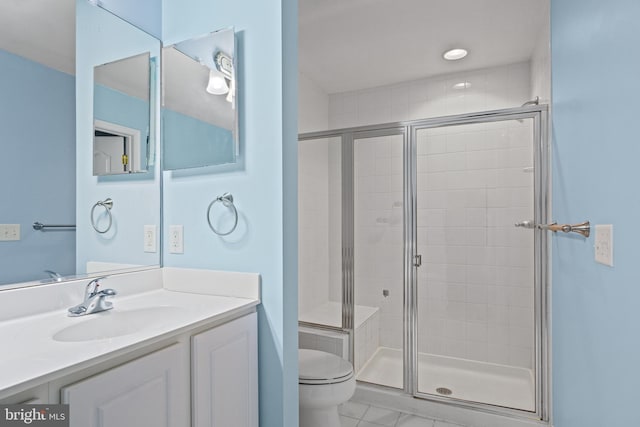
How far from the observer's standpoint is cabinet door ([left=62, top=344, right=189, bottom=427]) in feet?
2.46

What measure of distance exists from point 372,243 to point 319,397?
1.19 meters

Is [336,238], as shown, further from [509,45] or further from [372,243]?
[509,45]

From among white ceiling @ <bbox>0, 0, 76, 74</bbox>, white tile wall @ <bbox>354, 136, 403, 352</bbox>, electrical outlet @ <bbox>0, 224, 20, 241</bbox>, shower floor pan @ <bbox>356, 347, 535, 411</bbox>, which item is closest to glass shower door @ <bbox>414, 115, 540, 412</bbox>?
shower floor pan @ <bbox>356, 347, 535, 411</bbox>

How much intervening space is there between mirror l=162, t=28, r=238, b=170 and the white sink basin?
2.00 ft

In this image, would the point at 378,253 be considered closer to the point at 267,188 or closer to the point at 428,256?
the point at 428,256

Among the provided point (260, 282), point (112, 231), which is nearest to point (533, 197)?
point (260, 282)

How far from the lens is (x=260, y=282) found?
→ 1.35 meters

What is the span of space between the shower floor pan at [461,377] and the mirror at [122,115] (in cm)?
202

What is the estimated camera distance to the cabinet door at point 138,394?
0.75 m

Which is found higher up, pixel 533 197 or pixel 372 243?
pixel 533 197

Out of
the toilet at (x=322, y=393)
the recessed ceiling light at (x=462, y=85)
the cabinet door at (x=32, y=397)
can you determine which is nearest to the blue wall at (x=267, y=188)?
the toilet at (x=322, y=393)

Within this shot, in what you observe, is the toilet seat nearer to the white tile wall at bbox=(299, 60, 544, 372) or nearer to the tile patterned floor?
the tile patterned floor

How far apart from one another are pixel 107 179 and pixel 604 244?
1742 mm

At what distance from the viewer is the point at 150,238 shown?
5.13 feet
